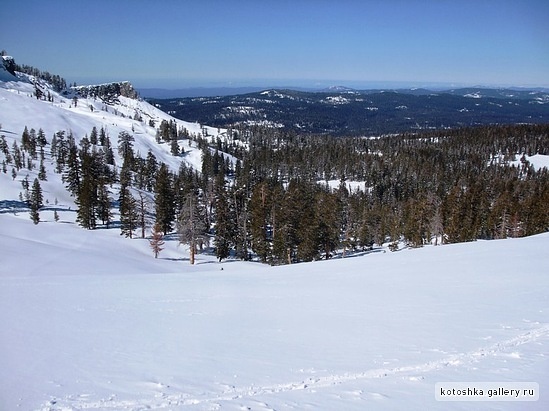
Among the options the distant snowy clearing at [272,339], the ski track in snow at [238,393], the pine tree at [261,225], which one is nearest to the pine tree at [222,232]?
the pine tree at [261,225]

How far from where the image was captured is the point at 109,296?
61.9 feet

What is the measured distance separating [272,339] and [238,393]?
157 inches

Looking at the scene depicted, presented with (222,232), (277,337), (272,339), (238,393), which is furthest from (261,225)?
(238,393)

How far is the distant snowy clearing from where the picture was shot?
907 cm

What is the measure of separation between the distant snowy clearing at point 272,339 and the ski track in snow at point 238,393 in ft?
0.14

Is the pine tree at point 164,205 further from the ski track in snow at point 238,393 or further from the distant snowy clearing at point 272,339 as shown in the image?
the ski track in snow at point 238,393

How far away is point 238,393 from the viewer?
30.2ft

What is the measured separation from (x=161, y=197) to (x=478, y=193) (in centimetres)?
5696

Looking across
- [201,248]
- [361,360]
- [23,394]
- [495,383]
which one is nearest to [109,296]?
[23,394]

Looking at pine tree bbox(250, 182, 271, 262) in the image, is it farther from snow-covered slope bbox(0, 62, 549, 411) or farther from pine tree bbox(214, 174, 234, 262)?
snow-covered slope bbox(0, 62, 549, 411)

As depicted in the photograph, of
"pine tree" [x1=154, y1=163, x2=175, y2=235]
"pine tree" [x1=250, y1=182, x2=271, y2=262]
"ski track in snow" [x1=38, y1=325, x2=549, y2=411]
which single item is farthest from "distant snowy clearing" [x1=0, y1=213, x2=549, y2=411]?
"pine tree" [x1=154, y1=163, x2=175, y2=235]

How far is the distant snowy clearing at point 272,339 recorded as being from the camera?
907 centimetres

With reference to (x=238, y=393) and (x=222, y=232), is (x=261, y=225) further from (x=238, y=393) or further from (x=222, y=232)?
(x=238, y=393)

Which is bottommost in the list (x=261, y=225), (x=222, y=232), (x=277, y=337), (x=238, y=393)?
(x=222, y=232)
